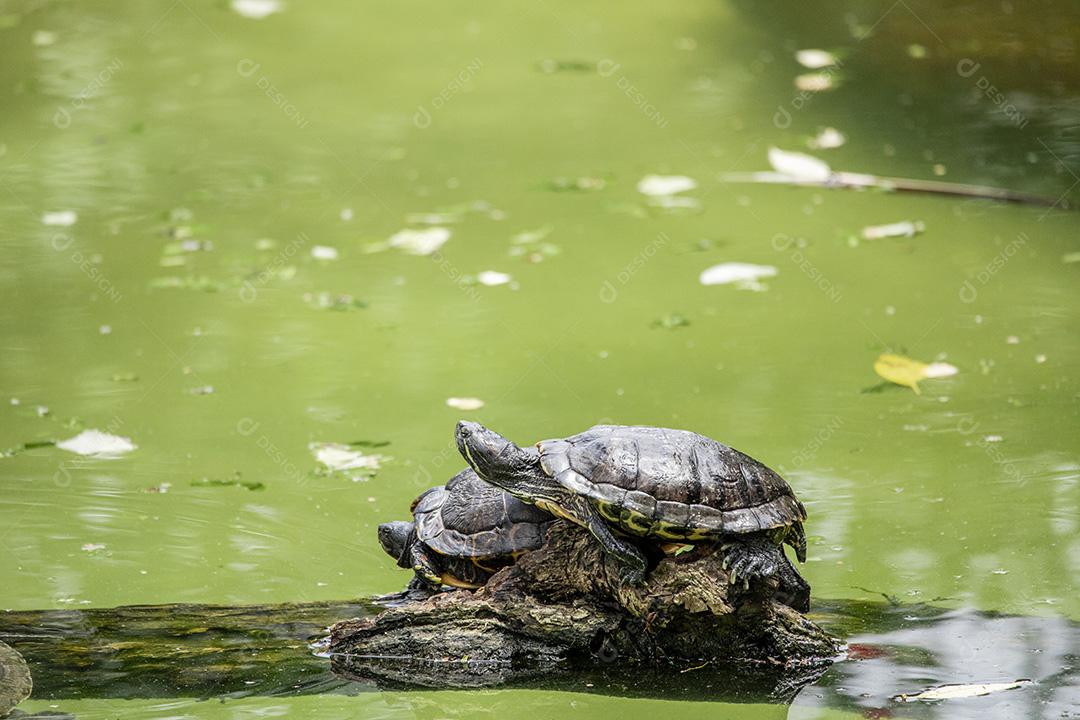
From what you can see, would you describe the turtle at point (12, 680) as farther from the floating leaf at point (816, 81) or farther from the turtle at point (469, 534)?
the floating leaf at point (816, 81)

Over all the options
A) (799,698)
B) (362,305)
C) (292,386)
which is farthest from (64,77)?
(799,698)

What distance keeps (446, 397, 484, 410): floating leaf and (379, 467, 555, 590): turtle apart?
1137 millimetres

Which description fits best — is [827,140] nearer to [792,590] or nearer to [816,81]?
[816,81]

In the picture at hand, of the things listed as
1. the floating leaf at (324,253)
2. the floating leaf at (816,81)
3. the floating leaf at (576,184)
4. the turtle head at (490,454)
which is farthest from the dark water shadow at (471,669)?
the floating leaf at (816,81)

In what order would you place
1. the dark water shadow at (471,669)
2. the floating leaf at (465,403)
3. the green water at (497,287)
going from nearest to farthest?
the dark water shadow at (471,669), the green water at (497,287), the floating leaf at (465,403)

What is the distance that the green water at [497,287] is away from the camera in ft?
11.5

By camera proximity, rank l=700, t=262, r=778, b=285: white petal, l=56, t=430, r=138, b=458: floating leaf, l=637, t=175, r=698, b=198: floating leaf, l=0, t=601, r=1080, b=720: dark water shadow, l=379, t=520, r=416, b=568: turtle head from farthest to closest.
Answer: l=637, t=175, r=698, b=198: floating leaf < l=700, t=262, r=778, b=285: white petal < l=56, t=430, r=138, b=458: floating leaf < l=379, t=520, r=416, b=568: turtle head < l=0, t=601, r=1080, b=720: dark water shadow

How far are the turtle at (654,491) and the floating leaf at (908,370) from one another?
64.0 inches

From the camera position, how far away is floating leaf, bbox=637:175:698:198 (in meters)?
6.22

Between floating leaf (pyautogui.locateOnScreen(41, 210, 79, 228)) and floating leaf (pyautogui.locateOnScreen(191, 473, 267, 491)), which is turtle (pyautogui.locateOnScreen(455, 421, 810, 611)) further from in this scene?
floating leaf (pyautogui.locateOnScreen(41, 210, 79, 228))

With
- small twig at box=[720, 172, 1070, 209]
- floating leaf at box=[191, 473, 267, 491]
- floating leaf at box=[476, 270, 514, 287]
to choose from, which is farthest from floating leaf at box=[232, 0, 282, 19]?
floating leaf at box=[191, 473, 267, 491]

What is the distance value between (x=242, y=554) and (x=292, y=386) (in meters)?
1.16

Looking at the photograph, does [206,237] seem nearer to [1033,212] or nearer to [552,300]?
[552,300]

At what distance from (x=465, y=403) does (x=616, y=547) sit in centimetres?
161
